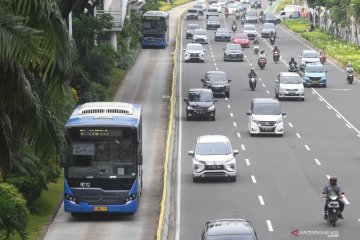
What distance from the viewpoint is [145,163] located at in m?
47.2

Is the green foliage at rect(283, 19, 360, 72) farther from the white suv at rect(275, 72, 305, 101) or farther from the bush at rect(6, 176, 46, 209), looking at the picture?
the bush at rect(6, 176, 46, 209)

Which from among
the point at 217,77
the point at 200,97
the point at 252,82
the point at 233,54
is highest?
the point at 200,97

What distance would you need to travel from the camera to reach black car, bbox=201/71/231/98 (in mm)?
70000

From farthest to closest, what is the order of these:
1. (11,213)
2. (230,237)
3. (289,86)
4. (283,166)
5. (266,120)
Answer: (289,86) < (266,120) < (283,166) < (11,213) < (230,237)

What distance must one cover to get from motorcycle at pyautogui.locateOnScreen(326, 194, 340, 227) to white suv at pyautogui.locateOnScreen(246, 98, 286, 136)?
20.8 m

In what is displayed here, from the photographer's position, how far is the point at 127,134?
3462 centimetres

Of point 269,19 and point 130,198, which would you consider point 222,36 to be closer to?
point 269,19

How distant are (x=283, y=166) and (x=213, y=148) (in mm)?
4228

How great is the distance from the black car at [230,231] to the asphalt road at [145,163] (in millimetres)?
5781

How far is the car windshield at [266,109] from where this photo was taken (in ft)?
183

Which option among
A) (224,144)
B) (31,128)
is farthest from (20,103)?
(224,144)

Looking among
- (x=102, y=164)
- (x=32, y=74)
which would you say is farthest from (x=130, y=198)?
(x=32, y=74)

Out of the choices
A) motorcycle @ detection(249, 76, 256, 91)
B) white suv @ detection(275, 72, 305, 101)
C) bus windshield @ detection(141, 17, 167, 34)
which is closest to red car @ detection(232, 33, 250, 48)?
bus windshield @ detection(141, 17, 167, 34)

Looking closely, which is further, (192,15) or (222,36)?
(192,15)
